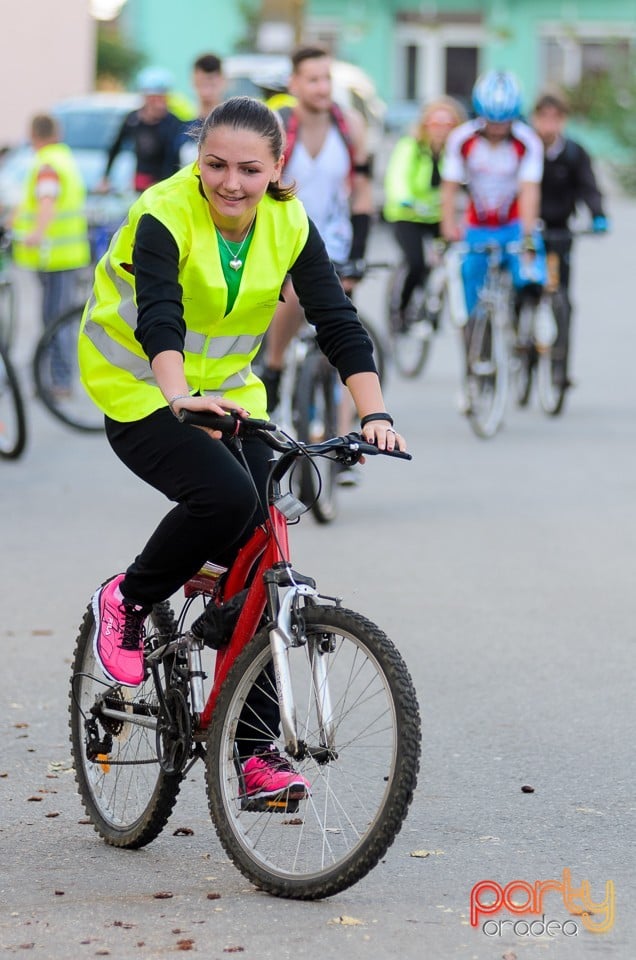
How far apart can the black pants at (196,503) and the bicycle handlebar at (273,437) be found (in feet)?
0.56

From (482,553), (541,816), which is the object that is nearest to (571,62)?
(482,553)

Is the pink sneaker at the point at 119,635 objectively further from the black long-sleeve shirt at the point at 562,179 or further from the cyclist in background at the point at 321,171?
the black long-sleeve shirt at the point at 562,179

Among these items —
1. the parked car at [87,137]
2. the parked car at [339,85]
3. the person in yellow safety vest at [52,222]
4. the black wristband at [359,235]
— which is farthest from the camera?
the parked car at [339,85]

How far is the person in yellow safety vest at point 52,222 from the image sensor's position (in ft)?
47.2

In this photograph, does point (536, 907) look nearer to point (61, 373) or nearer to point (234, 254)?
point (234, 254)

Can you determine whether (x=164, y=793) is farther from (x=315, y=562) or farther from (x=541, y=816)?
(x=315, y=562)

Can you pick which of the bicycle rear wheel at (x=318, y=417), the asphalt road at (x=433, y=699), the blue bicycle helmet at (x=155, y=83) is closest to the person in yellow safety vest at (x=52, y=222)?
the blue bicycle helmet at (x=155, y=83)

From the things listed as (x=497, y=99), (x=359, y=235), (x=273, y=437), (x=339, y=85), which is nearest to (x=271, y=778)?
(x=273, y=437)

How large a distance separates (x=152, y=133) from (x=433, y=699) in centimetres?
896

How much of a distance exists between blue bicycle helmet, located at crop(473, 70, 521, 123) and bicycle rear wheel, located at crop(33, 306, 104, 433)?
9.40ft

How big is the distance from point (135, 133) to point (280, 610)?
10878 mm

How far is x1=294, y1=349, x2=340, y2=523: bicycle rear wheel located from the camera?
9547 mm

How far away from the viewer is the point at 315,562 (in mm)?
8836

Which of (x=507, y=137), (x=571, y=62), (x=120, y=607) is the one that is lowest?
(x=120, y=607)
